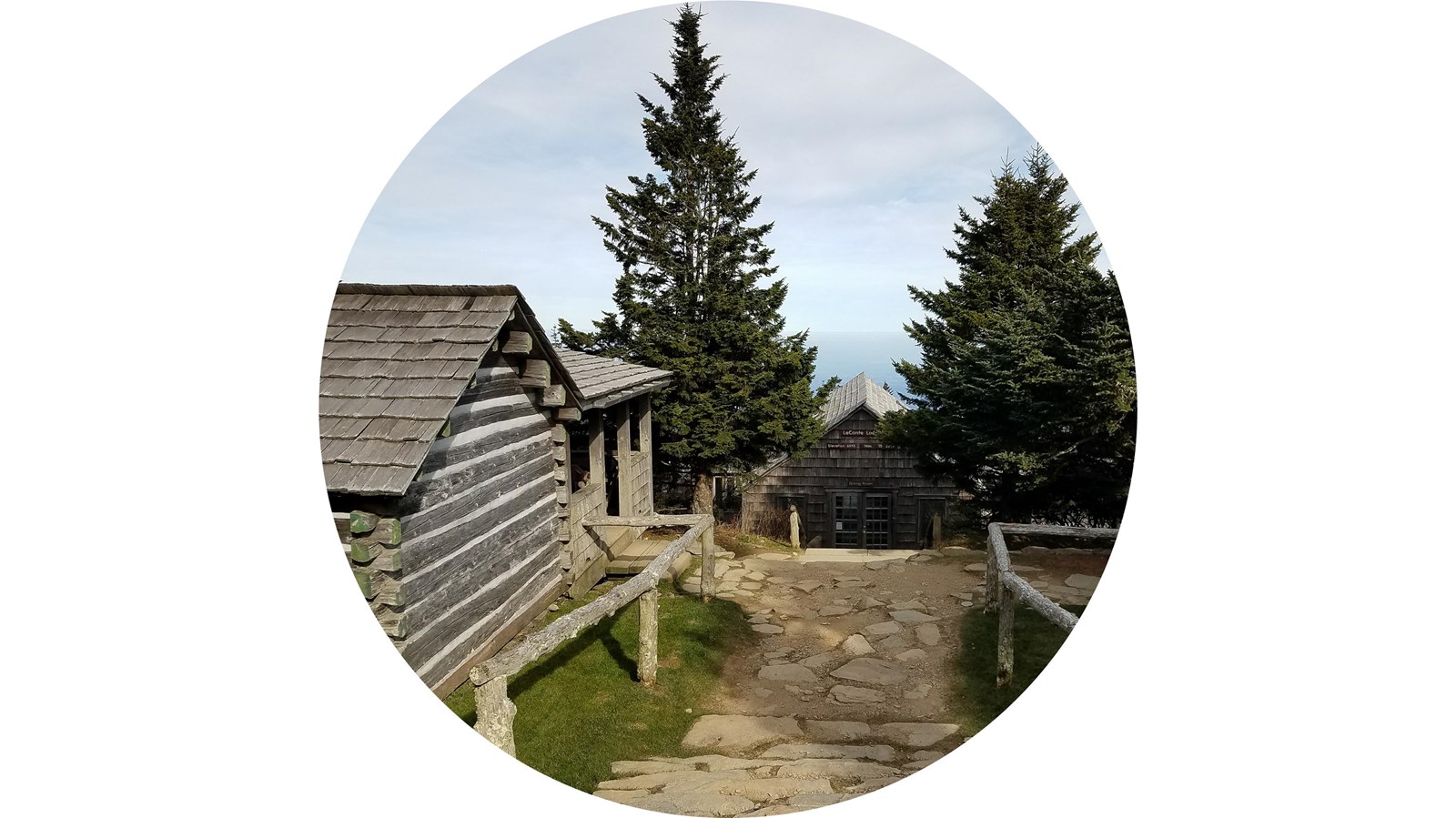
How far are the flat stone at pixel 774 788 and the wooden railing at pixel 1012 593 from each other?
1670 millimetres

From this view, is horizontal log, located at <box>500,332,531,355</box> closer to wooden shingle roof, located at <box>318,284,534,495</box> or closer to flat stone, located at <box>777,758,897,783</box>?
wooden shingle roof, located at <box>318,284,534,495</box>

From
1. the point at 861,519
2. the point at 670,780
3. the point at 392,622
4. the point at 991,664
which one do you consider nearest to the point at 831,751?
the point at 670,780

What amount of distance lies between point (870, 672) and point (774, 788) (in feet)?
7.08

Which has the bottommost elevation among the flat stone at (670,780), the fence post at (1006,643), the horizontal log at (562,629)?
the flat stone at (670,780)

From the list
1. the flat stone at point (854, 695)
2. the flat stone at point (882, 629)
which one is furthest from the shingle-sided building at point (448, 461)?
the flat stone at point (882, 629)

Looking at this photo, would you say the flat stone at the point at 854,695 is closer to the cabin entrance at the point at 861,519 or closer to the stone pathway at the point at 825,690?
the stone pathway at the point at 825,690

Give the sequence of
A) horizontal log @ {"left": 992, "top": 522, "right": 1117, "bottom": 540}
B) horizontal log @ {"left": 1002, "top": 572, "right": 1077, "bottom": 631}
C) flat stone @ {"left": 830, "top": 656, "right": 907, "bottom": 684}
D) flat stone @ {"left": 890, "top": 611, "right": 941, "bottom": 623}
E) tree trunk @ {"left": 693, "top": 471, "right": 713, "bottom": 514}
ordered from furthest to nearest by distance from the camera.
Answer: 1. tree trunk @ {"left": 693, "top": 471, "right": 713, "bottom": 514}
2. flat stone @ {"left": 890, "top": 611, "right": 941, "bottom": 623}
3. horizontal log @ {"left": 992, "top": 522, "right": 1117, "bottom": 540}
4. flat stone @ {"left": 830, "top": 656, "right": 907, "bottom": 684}
5. horizontal log @ {"left": 1002, "top": 572, "right": 1077, "bottom": 631}

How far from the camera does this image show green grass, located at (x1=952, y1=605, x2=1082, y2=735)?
178 inches

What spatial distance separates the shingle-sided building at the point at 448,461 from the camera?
369cm

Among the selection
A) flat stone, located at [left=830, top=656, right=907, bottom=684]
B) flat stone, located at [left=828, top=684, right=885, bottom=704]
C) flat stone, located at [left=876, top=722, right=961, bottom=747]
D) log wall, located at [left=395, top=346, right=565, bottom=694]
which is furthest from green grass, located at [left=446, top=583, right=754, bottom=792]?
flat stone, located at [left=876, top=722, right=961, bottom=747]

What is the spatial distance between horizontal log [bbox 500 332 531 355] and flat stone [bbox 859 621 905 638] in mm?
3968

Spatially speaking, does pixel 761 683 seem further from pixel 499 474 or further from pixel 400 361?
pixel 400 361

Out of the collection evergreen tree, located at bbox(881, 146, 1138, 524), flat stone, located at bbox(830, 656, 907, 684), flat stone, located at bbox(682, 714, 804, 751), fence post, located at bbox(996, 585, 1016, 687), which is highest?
evergreen tree, located at bbox(881, 146, 1138, 524)

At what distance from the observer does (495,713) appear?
3.41 meters
